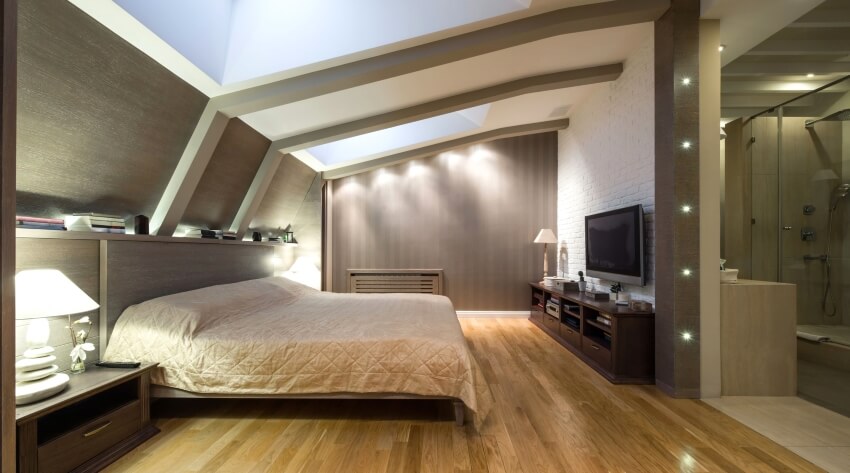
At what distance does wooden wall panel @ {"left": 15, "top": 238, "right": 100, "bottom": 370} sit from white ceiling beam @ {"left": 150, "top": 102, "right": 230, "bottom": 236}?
61 centimetres

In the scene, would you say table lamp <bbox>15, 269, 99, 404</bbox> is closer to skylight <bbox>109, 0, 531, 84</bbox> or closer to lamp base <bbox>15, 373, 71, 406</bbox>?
lamp base <bbox>15, 373, 71, 406</bbox>

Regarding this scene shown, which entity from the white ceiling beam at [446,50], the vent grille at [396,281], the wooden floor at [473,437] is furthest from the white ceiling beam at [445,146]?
the wooden floor at [473,437]

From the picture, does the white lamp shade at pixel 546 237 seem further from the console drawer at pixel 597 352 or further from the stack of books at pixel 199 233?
the stack of books at pixel 199 233

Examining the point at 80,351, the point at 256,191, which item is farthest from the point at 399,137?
the point at 80,351

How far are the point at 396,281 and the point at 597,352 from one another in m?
3.09

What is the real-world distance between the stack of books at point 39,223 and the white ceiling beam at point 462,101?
1.98 meters

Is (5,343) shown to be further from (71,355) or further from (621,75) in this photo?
(621,75)

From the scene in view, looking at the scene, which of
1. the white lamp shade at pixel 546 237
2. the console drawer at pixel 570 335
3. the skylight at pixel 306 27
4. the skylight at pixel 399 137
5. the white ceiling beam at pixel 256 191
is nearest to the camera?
the skylight at pixel 306 27

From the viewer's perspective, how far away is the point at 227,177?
3.21m

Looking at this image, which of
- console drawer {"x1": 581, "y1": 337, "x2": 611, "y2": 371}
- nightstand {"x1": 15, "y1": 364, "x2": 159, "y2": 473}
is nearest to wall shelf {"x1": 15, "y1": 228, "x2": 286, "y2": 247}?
nightstand {"x1": 15, "y1": 364, "x2": 159, "y2": 473}

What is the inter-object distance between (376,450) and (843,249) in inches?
176

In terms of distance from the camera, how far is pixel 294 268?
4.71m

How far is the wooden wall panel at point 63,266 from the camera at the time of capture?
166 centimetres

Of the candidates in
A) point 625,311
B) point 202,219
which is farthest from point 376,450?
point 202,219
